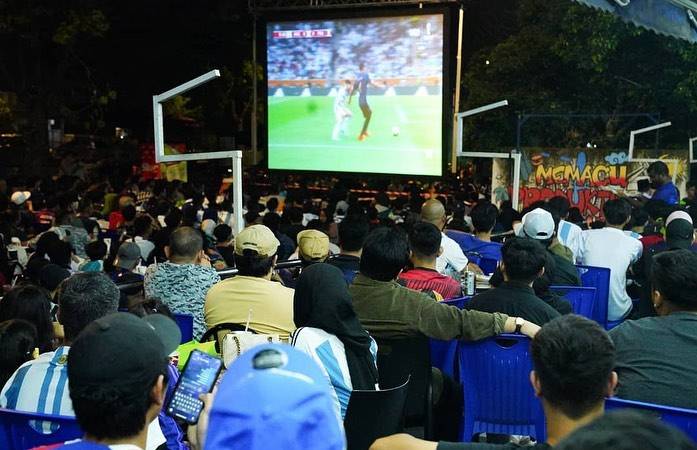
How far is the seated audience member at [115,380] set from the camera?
1868mm

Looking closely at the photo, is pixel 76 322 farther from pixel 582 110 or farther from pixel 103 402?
pixel 582 110

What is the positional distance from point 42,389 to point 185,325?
1.55 meters

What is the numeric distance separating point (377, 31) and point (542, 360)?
877 centimetres

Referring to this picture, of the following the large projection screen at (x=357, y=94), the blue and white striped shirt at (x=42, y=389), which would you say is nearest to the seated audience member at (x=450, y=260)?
the blue and white striped shirt at (x=42, y=389)

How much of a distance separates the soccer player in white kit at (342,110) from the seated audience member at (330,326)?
26.2ft

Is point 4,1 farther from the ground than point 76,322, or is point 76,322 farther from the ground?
point 4,1

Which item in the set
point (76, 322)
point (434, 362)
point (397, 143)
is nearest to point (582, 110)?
point (397, 143)

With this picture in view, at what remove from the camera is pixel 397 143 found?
10680 millimetres

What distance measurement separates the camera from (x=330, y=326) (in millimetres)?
3021

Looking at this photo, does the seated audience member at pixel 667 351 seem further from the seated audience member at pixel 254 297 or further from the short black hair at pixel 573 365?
the seated audience member at pixel 254 297

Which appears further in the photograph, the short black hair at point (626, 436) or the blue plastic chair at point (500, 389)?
the blue plastic chair at point (500, 389)

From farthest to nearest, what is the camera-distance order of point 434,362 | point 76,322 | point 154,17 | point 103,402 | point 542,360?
point 154,17 → point 434,362 → point 76,322 → point 542,360 → point 103,402

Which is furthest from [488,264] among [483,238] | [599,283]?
[599,283]

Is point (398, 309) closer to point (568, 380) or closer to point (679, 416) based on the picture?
point (679, 416)
